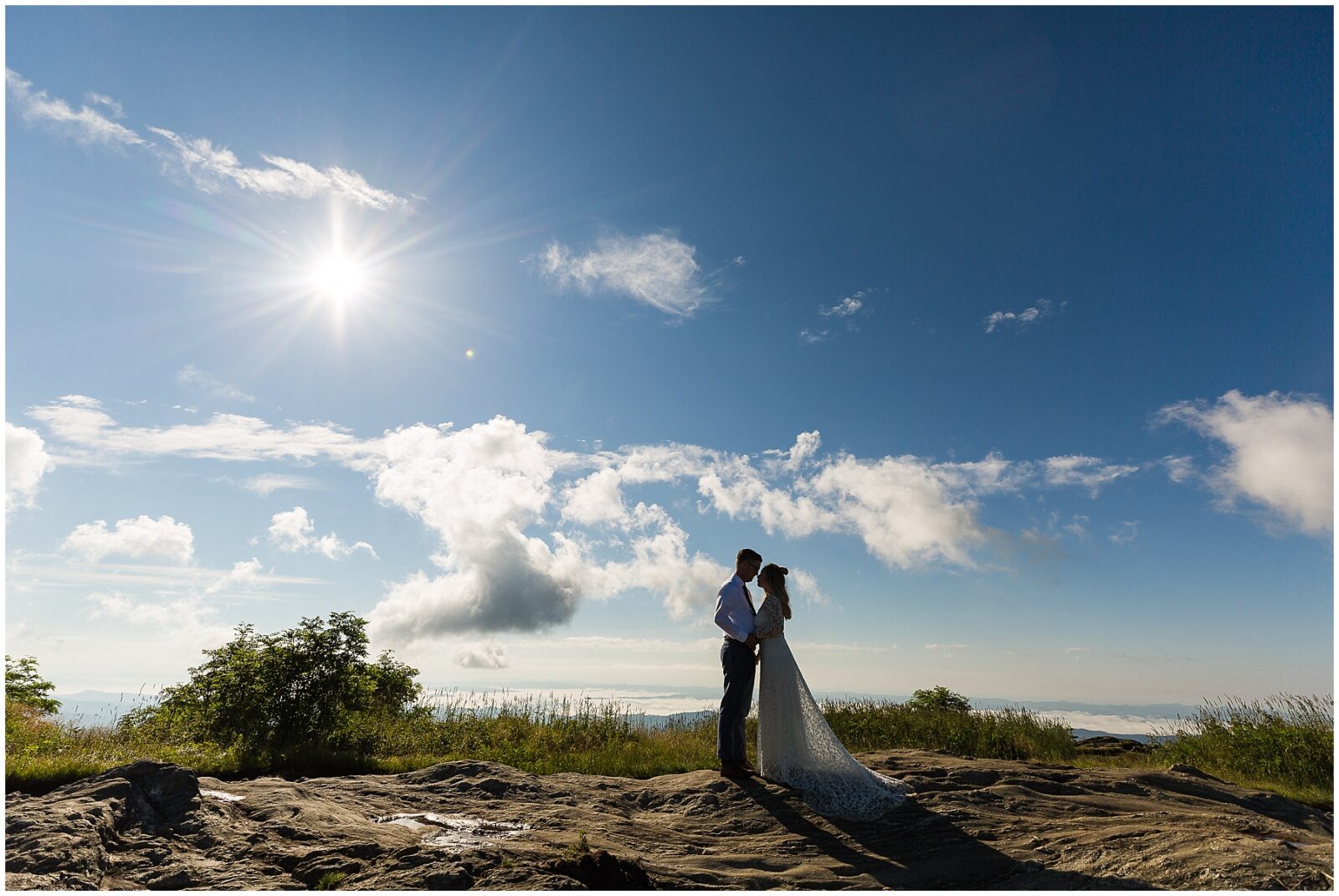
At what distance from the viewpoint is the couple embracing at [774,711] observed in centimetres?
776

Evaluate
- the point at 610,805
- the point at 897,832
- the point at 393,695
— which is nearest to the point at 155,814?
the point at 610,805

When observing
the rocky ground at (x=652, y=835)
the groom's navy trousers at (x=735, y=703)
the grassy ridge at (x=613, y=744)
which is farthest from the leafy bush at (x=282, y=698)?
the groom's navy trousers at (x=735, y=703)

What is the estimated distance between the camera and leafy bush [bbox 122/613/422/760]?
36.8ft

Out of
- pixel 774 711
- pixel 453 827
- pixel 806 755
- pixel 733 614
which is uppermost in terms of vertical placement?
pixel 733 614

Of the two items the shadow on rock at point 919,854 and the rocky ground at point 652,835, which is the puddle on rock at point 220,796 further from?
the shadow on rock at point 919,854

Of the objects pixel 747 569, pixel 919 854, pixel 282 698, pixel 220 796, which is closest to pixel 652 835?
pixel 919 854

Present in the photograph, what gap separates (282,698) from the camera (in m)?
11.5

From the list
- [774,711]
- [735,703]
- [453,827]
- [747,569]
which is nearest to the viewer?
[453,827]

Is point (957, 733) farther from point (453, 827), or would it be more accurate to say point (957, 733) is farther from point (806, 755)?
point (453, 827)

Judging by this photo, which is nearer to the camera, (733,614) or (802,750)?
(802,750)

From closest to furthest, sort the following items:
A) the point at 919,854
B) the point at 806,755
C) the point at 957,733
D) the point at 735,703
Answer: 1. the point at 919,854
2. the point at 806,755
3. the point at 735,703
4. the point at 957,733

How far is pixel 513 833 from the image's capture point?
257 inches

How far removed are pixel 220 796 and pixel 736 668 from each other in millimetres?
5506

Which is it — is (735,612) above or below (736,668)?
above
